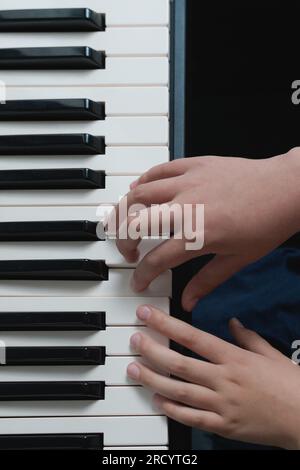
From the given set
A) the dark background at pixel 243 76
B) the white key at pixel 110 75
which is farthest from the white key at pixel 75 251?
the dark background at pixel 243 76

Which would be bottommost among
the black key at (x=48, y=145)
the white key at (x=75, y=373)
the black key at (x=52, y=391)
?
the black key at (x=52, y=391)

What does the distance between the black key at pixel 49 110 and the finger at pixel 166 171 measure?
0.11 metres

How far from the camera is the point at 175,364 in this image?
33.5 inches

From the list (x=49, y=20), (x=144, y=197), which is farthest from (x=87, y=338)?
(x=49, y=20)

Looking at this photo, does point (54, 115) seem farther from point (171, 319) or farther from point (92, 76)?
point (171, 319)

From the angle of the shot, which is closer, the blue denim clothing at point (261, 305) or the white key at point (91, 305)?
the white key at point (91, 305)

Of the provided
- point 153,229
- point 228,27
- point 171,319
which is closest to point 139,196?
point 153,229

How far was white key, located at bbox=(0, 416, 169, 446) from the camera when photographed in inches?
34.1

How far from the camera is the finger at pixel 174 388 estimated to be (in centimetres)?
85

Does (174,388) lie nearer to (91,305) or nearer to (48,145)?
(91,305)

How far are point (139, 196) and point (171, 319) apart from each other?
Result: 0.55 ft

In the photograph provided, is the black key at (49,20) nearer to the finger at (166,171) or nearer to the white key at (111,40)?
the white key at (111,40)

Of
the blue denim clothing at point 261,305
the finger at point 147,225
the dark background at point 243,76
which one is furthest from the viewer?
the dark background at point 243,76

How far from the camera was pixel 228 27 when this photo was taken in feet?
4.04
